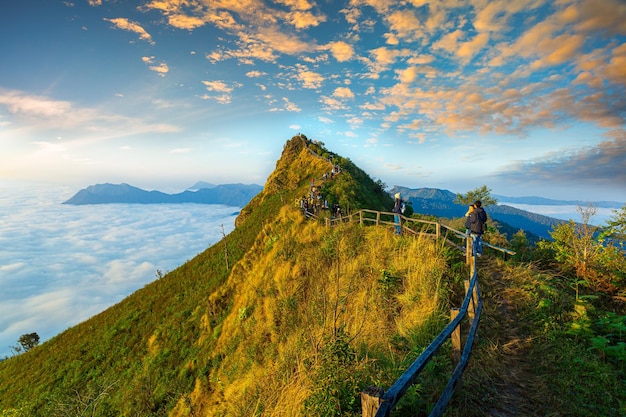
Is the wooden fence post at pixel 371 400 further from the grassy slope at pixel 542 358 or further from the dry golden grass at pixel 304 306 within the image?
the grassy slope at pixel 542 358

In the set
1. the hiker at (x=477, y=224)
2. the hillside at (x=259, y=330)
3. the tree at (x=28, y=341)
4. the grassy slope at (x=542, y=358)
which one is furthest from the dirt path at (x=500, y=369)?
the tree at (x=28, y=341)

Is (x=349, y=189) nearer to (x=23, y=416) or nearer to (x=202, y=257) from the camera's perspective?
(x=202, y=257)

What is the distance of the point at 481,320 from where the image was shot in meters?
7.12

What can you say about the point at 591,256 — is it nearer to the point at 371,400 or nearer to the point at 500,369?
the point at 500,369

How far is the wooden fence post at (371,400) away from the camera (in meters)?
2.58

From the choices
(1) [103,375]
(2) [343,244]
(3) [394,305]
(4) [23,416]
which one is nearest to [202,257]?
(1) [103,375]

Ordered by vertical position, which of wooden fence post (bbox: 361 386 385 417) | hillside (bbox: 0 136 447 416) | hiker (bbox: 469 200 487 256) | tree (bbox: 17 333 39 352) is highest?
hiker (bbox: 469 200 487 256)

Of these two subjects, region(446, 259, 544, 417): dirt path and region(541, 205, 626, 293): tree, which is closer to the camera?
region(446, 259, 544, 417): dirt path

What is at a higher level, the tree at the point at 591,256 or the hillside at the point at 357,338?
the tree at the point at 591,256

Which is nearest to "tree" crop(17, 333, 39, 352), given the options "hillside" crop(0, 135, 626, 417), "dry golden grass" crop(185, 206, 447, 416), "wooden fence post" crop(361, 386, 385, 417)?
"hillside" crop(0, 135, 626, 417)

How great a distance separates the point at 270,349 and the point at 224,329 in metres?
8.88

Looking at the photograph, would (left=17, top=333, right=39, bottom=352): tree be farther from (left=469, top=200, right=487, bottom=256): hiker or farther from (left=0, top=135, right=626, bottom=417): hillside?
(left=469, top=200, right=487, bottom=256): hiker

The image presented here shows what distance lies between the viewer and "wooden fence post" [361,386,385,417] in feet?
8.46

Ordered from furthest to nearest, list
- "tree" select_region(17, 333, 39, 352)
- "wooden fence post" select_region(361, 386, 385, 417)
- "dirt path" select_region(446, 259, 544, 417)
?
"tree" select_region(17, 333, 39, 352) → "dirt path" select_region(446, 259, 544, 417) → "wooden fence post" select_region(361, 386, 385, 417)
